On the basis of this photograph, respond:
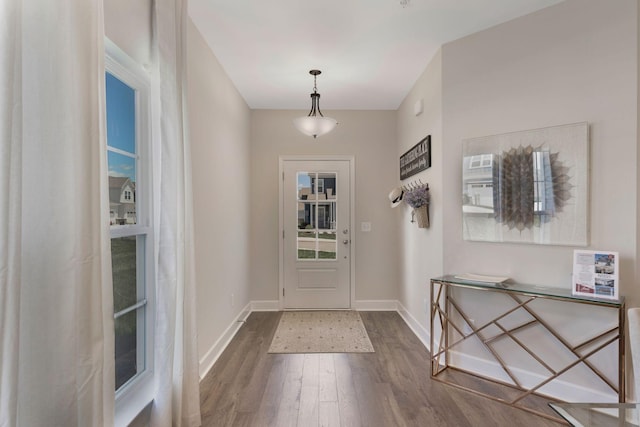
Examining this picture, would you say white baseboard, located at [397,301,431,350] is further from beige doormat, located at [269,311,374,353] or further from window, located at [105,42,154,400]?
window, located at [105,42,154,400]

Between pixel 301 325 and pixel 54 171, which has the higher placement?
pixel 54 171

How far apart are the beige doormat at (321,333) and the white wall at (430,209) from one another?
643 mm

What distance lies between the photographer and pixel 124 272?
5.23 feet

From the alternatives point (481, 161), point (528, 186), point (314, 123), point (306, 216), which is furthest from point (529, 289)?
point (306, 216)

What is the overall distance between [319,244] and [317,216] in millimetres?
371

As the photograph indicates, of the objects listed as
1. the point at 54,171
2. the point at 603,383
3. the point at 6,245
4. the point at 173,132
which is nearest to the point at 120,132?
the point at 173,132

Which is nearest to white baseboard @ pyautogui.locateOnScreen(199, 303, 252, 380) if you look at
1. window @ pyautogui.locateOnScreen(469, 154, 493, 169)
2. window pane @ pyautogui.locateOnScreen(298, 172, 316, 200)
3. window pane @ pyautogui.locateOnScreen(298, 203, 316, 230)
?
window pane @ pyautogui.locateOnScreen(298, 203, 316, 230)

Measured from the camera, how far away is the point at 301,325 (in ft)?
11.5

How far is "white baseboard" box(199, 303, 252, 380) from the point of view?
2.42 m

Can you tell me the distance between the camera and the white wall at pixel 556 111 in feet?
6.04

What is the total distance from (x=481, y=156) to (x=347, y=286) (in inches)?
93.5

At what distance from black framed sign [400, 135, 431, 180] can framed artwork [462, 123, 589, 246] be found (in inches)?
17.8

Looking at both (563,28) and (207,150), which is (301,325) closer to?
(207,150)

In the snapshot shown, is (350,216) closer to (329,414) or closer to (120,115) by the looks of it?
(329,414)
